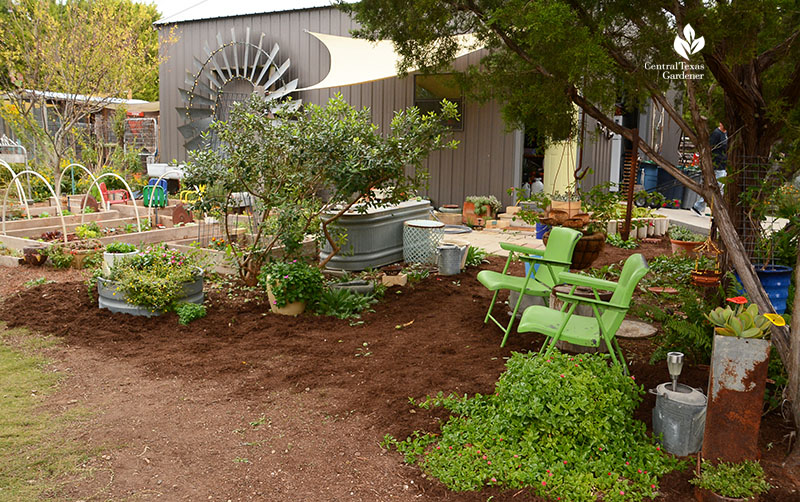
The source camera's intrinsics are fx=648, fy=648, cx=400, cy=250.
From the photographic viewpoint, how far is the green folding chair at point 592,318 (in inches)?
141

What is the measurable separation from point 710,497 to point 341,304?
3495 mm

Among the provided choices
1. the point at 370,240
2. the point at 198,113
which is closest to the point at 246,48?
the point at 198,113

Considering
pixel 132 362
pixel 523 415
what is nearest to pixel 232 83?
pixel 132 362

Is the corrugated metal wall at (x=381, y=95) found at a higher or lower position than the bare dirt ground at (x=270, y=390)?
higher

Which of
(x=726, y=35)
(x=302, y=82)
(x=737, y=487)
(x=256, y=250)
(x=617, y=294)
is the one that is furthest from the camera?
(x=302, y=82)

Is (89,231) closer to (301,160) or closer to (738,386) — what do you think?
(301,160)

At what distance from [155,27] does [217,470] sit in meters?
13.8

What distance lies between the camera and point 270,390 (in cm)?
405

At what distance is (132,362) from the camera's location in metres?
4.58

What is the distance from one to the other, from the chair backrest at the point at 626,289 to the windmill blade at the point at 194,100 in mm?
12058

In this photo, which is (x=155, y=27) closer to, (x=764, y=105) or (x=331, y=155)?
(x=331, y=155)

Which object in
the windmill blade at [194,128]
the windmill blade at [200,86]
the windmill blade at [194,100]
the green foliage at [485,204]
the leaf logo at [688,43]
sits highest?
the windmill blade at [200,86]

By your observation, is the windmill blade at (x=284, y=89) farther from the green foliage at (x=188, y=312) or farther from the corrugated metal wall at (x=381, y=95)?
the green foliage at (x=188, y=312)

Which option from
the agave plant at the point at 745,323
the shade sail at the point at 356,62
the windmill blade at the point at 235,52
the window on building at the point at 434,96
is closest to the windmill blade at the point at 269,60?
the windmill blade at the point at 235,52
